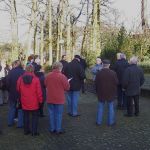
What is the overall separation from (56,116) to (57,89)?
689 mm

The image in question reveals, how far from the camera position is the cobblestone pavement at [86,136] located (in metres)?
10.3

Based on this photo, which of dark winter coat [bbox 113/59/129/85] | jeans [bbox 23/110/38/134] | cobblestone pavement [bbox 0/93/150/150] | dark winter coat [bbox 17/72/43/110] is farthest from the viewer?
dark winter coat [bbox 113/59/129/85]

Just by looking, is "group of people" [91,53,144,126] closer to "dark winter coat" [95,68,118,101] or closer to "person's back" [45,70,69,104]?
"dark winter coat" [95,68,118,101]

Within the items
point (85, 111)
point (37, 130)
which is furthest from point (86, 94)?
point (37, 130)

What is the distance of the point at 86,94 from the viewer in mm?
20672

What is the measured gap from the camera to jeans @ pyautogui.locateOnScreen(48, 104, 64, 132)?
11.7 metres

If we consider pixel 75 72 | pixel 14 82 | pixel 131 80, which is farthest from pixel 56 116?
pixel 131 80

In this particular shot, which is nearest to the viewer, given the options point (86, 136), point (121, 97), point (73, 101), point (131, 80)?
point (86, 136)

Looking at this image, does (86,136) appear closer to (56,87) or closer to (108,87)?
(56,87)

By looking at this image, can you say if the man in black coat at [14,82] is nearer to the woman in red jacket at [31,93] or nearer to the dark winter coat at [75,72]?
the woman in red jacket at [31,93]

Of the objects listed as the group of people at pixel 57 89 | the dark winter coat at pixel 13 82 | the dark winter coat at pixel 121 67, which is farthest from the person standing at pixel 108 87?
the dark winter coat at pixel 121 67

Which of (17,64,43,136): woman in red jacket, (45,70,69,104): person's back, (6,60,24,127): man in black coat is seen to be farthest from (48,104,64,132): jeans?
(6,60,24,127): man in black coat

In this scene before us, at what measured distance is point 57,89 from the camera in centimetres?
1164

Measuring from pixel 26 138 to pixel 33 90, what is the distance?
1.18 m
